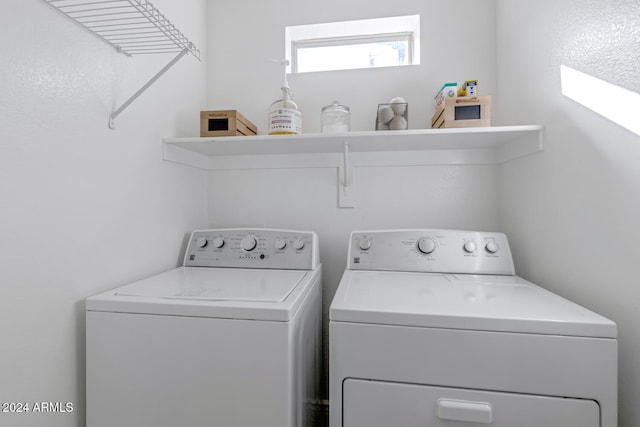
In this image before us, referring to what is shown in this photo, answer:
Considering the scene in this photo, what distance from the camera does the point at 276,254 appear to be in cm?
135

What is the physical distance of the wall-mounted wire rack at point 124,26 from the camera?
88 centimetres

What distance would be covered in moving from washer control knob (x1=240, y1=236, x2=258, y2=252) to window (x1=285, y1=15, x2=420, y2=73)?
3.35ft

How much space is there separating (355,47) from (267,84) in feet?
1.88

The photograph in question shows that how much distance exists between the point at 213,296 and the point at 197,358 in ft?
0.56

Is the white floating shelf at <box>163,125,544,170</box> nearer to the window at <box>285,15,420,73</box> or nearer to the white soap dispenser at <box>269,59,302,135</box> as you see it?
the white soap dispenser at <box>269,59,302,135</box>

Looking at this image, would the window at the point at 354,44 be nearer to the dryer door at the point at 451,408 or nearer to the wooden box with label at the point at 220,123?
the wooden box with label at the point at 220,123

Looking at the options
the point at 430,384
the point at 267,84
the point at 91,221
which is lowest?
the point at 430,384

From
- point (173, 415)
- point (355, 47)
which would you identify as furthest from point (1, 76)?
point (355, 47)

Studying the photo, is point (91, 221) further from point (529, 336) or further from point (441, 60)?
point (441, 60)

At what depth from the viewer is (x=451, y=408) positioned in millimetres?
730

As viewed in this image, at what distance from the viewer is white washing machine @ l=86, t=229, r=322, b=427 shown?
796mm

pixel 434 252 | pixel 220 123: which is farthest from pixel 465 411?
pixel 220 123

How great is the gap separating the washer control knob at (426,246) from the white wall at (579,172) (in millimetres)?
396

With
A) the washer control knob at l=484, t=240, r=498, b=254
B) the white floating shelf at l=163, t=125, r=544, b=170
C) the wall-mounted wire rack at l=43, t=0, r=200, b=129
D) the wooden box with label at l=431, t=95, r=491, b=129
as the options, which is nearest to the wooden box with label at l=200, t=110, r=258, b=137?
the white floating shelf at l=163, t=125, r=544, b=170
